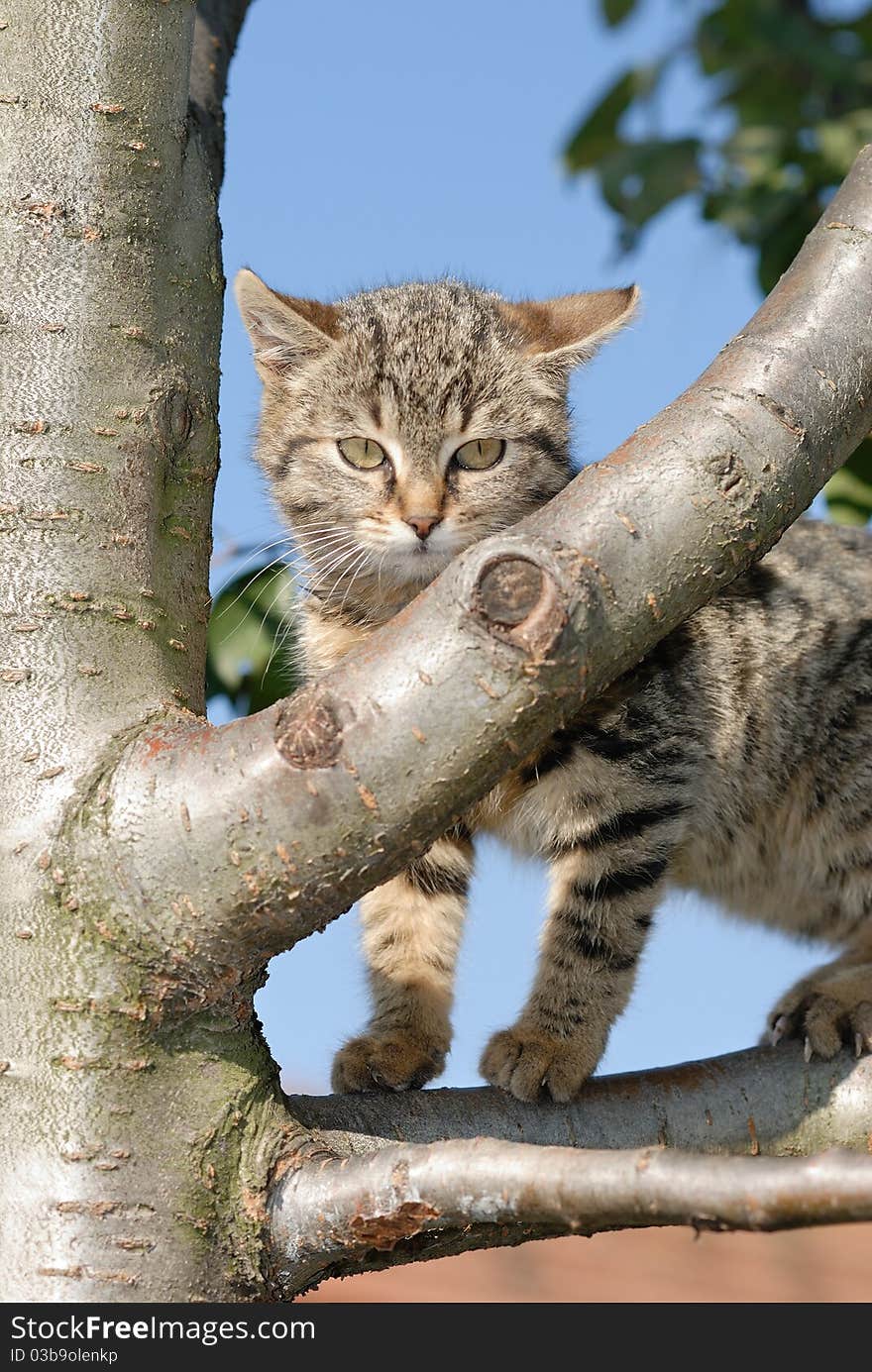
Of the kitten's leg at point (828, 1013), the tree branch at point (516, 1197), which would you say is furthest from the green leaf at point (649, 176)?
the tree branch at point (516, 1197)

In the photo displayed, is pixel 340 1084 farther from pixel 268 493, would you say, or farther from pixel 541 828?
pixel 268 493

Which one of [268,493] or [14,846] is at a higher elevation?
[268,493]

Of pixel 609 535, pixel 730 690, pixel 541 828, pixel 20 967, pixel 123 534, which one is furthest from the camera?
pixel 730 690

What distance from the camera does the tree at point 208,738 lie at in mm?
1759

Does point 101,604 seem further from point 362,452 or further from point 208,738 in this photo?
point 362,452

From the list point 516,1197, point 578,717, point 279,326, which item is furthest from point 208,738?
point 279,326

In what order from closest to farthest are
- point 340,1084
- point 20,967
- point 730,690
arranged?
1. point 20,967
2. point 340,1084
3. point 730,690

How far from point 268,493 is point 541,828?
110 centimetres

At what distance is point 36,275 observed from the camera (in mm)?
2236

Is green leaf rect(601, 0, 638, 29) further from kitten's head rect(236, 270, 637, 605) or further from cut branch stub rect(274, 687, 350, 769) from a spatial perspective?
cut branch stub rect(274, 687, 350, 769)

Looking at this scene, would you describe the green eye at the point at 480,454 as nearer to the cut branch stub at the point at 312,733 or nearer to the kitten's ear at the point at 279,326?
the kitten's ear at the point at 279,326

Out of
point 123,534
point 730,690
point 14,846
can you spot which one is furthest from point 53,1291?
point 730,690

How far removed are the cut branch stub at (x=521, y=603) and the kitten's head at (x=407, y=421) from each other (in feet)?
4.56
